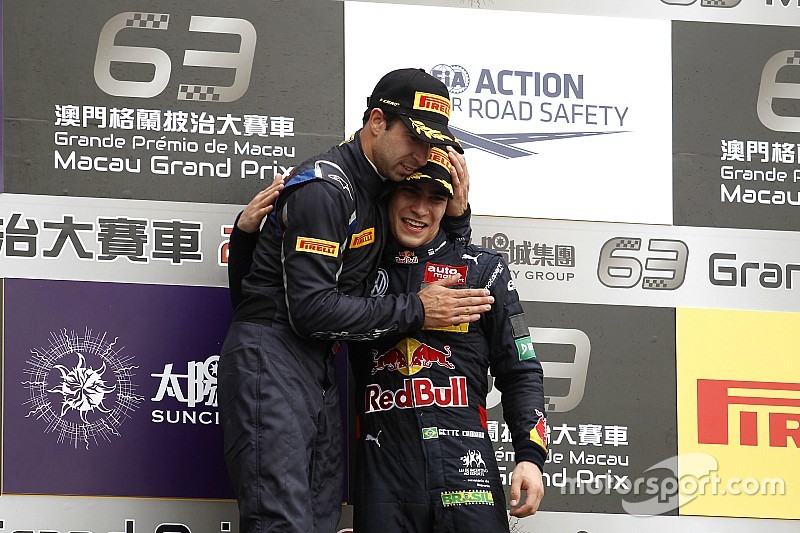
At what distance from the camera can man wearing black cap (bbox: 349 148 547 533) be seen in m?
3.45

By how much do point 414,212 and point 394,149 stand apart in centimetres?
22

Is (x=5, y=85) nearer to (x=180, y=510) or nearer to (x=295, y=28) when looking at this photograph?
(x=295, y=28)

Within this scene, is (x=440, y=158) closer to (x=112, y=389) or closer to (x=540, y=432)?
(x=540, y=432)

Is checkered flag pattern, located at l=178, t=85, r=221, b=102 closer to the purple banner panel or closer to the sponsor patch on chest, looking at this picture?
the purple banner panel

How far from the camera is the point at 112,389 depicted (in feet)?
12.6

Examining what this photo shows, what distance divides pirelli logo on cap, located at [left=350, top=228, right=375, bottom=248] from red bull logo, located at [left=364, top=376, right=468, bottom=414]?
38cm

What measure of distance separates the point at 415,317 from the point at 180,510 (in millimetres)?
983

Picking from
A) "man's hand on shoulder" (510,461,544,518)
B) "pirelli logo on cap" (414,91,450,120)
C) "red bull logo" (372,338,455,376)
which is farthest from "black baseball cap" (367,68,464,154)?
"man's hand on shoulder" (510,461,544,518)

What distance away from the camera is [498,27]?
4168mm

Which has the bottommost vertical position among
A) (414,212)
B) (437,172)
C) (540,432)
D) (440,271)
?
(540,432)

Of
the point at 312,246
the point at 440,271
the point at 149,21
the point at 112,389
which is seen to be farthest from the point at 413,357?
the point at 149,21

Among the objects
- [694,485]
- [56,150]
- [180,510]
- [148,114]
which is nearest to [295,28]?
[148,114]

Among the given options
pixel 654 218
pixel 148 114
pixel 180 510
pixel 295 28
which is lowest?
pixel 180 510

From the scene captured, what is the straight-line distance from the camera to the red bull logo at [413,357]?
356 cm
